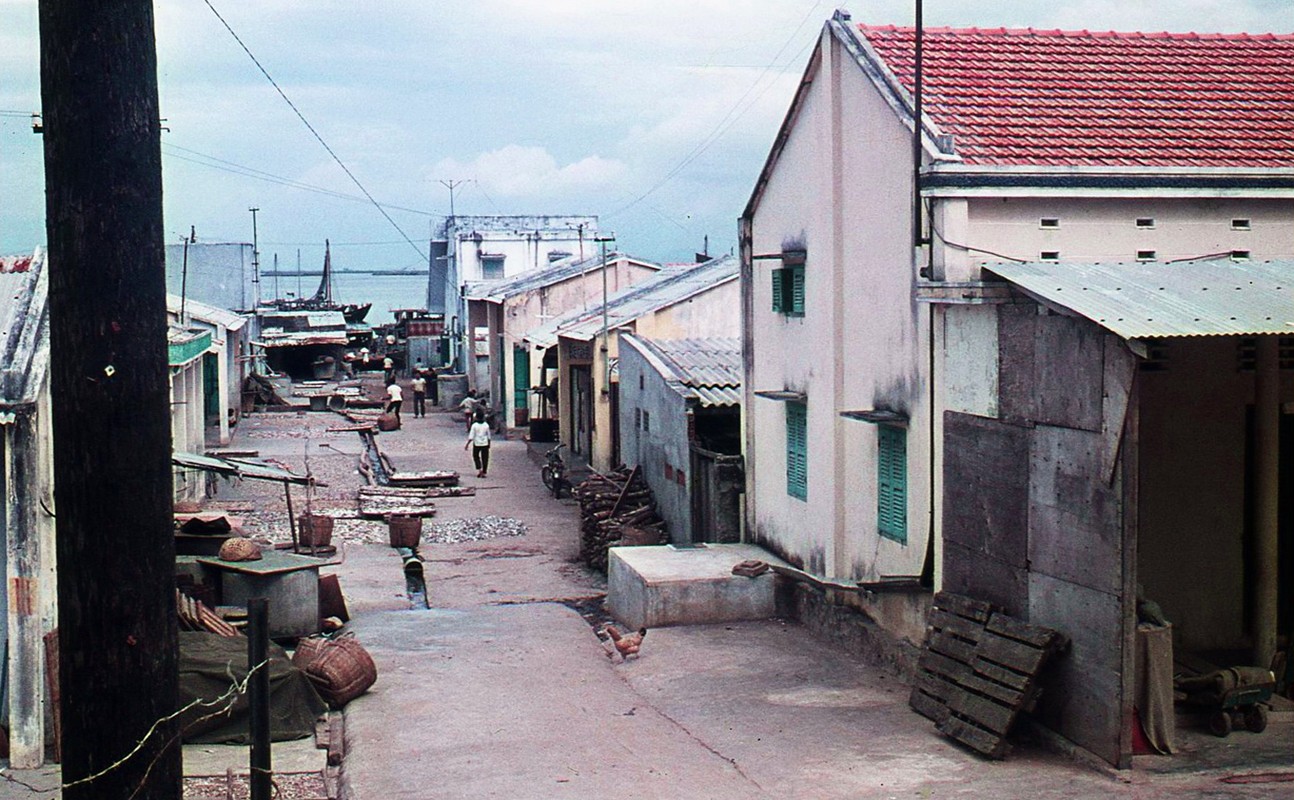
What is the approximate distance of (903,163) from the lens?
472 inches

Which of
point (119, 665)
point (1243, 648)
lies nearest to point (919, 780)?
point (1243, 648)

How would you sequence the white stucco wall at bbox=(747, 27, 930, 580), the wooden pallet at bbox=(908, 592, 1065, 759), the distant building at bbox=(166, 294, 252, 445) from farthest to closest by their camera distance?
1. the distant building at bbox=(166, 294, 252, 445)
2. the white stucco wall at bbox=(747, 27, 930, 580)
3. the wooden pallet at bbox=(908, 592, 1065, 759)

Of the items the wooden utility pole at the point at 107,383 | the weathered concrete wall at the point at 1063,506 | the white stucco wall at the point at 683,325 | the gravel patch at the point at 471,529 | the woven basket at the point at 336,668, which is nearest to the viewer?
the wooden utility pole at the point at 107,383

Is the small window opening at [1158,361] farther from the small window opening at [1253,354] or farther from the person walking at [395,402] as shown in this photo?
the person walking at [395,402]

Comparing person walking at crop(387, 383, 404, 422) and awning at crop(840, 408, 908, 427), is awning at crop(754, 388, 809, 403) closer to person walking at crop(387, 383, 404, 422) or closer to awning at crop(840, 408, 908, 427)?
awning at crop(840, 408, 908, 427)

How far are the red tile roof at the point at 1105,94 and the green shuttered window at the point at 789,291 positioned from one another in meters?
2.67

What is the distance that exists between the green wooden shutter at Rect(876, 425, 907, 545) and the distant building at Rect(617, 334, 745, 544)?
4292 mm

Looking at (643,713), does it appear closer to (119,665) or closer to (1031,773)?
(1031,773)

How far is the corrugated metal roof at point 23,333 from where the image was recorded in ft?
33.2

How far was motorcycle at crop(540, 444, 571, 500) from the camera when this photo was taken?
27.1 m

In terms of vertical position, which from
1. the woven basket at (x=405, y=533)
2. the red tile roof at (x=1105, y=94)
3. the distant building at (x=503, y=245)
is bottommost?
the woven basket at (x=405, y=533)

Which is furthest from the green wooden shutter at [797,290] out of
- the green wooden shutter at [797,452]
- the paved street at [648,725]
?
the paved street at [648,725]

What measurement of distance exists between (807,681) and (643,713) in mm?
1567

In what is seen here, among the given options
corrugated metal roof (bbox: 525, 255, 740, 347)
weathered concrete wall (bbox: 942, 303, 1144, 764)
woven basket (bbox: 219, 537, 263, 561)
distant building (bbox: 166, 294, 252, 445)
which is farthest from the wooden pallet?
distant building (bbox: 166, 294, 252, 445)
